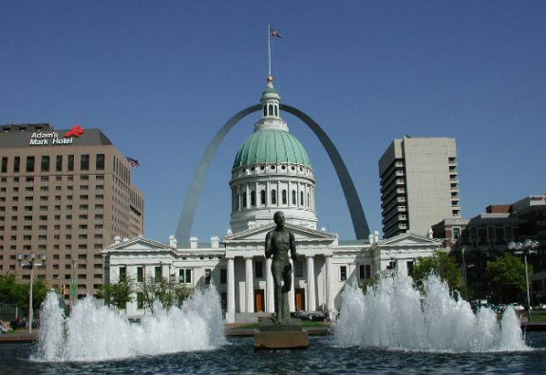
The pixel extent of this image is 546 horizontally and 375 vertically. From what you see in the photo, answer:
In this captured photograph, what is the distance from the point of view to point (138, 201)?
19675cm

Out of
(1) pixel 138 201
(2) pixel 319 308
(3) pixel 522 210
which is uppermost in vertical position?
(1) pixel 138 201

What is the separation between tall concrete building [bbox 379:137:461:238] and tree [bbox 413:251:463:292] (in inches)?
2815

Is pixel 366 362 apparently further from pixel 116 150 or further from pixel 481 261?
pixel 116 150

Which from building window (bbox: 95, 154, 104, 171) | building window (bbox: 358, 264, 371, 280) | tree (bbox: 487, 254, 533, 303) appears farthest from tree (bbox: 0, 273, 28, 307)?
tree (bbox: 487, 254, 533, 303)

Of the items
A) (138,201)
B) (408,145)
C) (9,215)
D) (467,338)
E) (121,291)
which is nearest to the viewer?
(467,338)

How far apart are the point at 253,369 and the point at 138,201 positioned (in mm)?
176344

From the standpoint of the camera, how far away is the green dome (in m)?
117

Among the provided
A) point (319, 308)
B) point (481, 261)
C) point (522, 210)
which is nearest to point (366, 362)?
point (319, 308)

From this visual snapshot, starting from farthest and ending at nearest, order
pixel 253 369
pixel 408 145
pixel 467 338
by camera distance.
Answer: pixel 408 145 → pixel 467 338 → pixel 253 369

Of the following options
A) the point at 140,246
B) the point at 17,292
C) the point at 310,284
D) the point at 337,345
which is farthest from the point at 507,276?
the point at 17,292

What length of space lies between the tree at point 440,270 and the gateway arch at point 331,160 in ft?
85.5

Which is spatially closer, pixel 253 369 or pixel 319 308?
pixel 253 369

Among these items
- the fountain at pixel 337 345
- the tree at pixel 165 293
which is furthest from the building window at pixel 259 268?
the fountain at pixel 337 345

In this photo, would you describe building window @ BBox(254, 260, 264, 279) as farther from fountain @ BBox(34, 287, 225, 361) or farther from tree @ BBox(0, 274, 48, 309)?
fountain @ BBox(34, 287, 225, 361)
